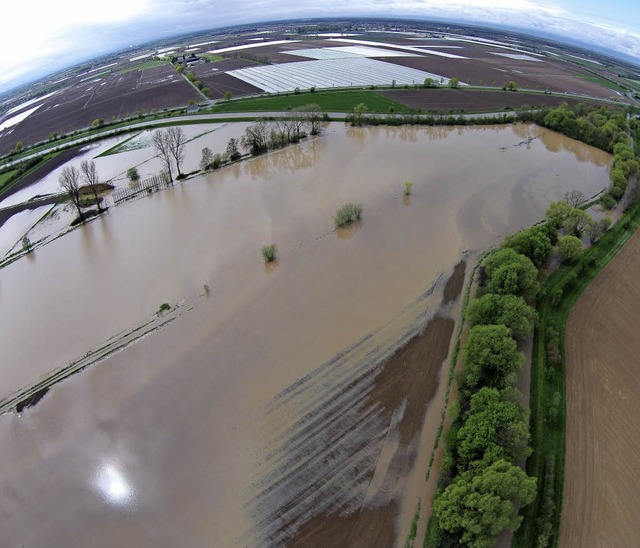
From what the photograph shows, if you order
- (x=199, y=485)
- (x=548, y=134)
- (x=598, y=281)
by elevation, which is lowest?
(x=199, y=485)

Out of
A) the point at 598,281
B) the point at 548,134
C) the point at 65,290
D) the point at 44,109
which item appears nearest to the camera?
the point at 598,281

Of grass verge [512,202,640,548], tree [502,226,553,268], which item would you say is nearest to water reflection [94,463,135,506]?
grass verge [512,202,640,548]

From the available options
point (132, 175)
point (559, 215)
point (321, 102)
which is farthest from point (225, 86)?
point (559, 215)

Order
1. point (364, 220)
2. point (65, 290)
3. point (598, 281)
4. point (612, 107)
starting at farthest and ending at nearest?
point (612, 107), point (364, 220), point (65, 290), point (598, 281)

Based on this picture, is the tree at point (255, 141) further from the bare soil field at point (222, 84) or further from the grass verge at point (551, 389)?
the grass verge at point (551, 389)

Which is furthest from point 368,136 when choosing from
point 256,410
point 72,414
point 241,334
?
point 72,414

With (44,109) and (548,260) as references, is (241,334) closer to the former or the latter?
(548,260)

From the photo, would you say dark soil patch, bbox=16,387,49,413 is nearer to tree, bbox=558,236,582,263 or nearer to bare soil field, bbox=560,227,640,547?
bare soil field, bbox=560,227,640,547
